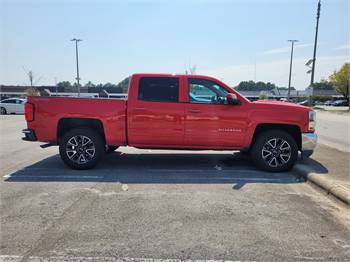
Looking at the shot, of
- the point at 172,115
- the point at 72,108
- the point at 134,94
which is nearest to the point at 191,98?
the point at 172,115

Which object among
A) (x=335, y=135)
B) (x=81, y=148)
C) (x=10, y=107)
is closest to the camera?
(x=81, y=148)

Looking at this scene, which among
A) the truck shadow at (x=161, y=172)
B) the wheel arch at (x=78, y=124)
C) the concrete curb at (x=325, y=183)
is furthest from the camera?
the wheel arch at (x=78, y=124)

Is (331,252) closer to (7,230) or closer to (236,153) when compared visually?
(7,230)

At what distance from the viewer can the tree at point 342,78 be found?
1965 inches

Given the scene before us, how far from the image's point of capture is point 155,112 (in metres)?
6.65

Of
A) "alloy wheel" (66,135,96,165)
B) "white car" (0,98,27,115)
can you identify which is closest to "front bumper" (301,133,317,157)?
"alloy wheel" (66,135,96,165)

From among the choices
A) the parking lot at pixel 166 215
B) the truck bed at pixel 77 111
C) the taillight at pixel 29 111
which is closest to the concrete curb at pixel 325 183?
the parking lot at pixel 166 215

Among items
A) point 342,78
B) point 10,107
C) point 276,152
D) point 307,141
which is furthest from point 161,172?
point 342,78

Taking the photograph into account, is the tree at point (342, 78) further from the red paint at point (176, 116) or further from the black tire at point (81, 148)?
the black tire at point (81, 148)

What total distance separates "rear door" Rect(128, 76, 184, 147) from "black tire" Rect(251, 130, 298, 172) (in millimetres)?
1696

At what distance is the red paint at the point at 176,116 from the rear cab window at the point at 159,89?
95 mm

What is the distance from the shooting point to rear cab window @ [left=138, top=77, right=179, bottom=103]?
22.0 feet

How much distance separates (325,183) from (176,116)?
121 inches

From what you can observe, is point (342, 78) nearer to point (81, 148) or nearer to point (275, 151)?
point (275, 151)
